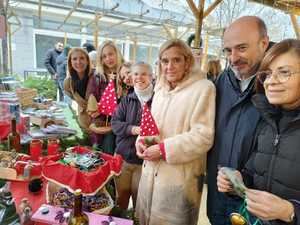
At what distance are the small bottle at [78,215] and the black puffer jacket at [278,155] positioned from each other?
625 millimetres

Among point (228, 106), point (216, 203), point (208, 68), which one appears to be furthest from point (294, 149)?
point (208, 68)

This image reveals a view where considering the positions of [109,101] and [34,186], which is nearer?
[34,186]

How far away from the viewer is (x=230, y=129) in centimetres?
114

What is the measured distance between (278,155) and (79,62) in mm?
1790

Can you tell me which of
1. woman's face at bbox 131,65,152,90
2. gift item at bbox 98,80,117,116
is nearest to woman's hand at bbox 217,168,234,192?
woman's face at bbox 131,65,152,90

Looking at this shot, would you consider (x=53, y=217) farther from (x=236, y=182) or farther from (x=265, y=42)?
(x=265, y=42)

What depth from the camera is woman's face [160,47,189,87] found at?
1323mm

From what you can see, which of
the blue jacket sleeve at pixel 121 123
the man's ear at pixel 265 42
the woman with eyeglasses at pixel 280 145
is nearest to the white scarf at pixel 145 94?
the blue jacket sleeve at pixel 121 123

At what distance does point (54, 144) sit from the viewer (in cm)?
151

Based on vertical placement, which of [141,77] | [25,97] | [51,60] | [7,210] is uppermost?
[51,60]

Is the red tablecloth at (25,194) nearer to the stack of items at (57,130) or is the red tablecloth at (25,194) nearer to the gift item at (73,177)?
the gift item at (73,177)

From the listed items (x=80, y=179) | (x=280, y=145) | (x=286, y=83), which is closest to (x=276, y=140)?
(x=280, y=145)

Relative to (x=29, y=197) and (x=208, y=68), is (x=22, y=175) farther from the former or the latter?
(x=208, y=68)

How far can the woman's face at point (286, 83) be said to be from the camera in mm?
791
